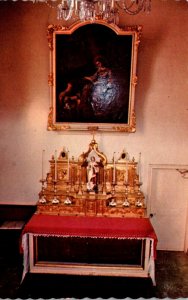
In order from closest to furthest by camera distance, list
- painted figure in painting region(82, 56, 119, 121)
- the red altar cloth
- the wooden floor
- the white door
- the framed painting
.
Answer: the wooden floor → the red altar cloth → the framed painting → painted figure in painting region(82, 56, 119, 121) → the white door

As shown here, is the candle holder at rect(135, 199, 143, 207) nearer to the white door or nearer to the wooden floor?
the white door

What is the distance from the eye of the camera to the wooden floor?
534 centimetres

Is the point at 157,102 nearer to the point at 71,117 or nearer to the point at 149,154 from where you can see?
the point at 149,154

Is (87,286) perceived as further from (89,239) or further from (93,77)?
(93,77)

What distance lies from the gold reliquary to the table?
0.34 m

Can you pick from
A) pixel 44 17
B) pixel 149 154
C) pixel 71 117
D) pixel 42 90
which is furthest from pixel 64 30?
pixel 149 154

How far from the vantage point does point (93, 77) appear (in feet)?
21.0

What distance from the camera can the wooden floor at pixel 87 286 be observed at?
5344 millimetres

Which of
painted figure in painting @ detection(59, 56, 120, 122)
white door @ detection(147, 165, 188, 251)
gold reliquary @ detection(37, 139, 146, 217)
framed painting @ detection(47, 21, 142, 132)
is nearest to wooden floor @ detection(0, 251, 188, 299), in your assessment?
white door @ detection(147, 165, 188, 251)

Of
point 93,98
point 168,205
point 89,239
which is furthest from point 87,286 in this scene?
point 93,98

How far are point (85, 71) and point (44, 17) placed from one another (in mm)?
1381

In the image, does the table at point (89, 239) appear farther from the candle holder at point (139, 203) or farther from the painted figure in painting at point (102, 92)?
the painted figure in painting at point (102, 92)

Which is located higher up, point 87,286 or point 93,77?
point 93,77

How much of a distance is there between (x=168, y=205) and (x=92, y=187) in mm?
1855
